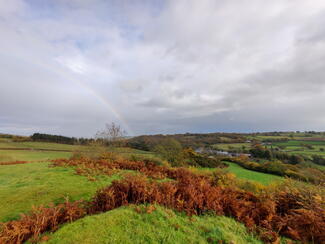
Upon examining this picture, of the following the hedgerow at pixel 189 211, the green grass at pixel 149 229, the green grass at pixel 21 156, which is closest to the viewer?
the green grass at pixel 149 229

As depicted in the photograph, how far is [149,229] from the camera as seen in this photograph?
2.81 metres

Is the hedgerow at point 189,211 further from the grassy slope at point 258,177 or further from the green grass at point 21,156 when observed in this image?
the green grass at point 21,156

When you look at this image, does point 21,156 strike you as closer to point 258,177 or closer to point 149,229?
point 149,229

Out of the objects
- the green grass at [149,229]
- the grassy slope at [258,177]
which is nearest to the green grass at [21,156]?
the green grass at [149,229]

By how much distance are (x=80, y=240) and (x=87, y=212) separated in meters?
1.29

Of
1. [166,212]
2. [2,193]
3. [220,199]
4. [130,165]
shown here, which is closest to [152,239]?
[166,212]

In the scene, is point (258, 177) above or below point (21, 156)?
below

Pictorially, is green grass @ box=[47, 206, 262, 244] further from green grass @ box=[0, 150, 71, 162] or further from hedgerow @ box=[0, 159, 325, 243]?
green grass @ box=[0, 150, 71, 162]

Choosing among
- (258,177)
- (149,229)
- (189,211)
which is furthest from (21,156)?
(258,177)

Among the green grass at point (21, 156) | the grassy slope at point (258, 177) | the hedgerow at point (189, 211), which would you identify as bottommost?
the grassy slope at point (258, 177)

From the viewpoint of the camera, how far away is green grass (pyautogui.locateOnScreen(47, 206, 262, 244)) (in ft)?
8.34

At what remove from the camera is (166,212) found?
133 inches

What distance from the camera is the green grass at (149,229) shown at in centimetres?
254

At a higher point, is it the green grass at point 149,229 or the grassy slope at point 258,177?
the green grass at point 149,229
